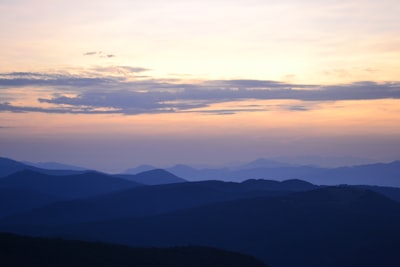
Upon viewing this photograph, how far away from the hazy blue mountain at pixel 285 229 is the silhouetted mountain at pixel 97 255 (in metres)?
32.8

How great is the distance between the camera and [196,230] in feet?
373

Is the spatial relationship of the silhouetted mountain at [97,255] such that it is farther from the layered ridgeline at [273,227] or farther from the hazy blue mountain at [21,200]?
the hazy blue mountain at [21,200]

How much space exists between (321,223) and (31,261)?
7025cm

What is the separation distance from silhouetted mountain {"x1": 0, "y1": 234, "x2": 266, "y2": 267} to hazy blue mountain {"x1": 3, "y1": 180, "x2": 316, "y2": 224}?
272ft

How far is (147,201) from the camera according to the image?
16788cm

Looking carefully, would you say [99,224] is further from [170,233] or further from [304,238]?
[304,238]

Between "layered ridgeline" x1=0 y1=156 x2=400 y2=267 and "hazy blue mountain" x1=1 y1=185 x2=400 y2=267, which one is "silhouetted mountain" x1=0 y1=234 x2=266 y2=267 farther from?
"layered ridgeline" x1=0 y1=156 x2=400 y2=267

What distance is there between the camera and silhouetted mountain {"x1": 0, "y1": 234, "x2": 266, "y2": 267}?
56.2 meters

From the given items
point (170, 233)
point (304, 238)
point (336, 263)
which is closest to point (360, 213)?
point (304, 238)

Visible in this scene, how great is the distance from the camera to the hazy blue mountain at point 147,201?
496 ft

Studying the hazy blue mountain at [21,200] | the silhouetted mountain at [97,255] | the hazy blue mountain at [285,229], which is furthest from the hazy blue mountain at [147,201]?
the silhouetted mountain at [97,255]

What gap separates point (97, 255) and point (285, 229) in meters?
57.7

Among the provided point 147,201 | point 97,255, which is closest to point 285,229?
point 97,255

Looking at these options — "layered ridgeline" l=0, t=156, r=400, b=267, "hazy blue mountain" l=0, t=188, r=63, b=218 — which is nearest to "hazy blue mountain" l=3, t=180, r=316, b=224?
"layered ridgeline" l=0, t=156, r=400, b=267
